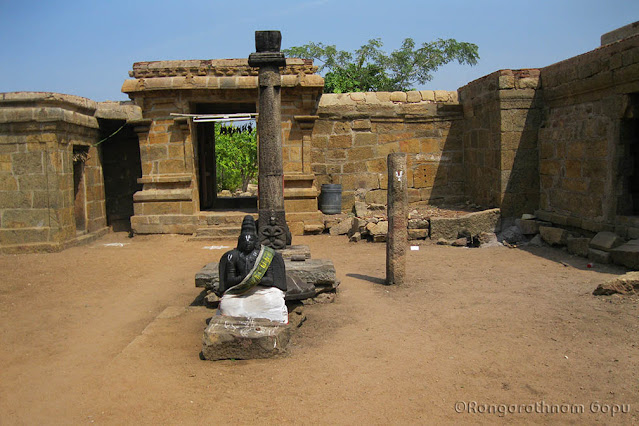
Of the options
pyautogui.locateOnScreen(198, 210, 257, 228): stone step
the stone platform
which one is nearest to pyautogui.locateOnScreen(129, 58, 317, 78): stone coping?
pyautogui.locateOnScreen(198, 210, 257, 228): stone step

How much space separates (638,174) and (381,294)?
4.53 m

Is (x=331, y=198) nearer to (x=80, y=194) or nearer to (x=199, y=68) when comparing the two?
(x=199, y=68)

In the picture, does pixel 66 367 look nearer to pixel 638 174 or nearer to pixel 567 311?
pixel 567 311

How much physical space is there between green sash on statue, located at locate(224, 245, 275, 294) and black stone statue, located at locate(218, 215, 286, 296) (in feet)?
0.16

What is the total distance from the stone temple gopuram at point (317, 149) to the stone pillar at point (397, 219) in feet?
11.0

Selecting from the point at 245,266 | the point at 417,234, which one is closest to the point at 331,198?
the point at 417,234

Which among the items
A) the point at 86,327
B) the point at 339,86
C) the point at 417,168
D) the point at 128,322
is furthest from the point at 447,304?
the point at 339,86

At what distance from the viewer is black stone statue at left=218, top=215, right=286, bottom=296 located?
502 centimetres

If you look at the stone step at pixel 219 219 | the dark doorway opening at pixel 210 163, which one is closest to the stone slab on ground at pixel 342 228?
the stone step at pixel 219 219

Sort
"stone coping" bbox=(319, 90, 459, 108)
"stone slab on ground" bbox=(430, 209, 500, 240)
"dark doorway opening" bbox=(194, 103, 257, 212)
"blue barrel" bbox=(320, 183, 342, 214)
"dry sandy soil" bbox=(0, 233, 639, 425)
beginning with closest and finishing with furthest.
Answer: "dry sandy soil" bbox=(0, 233, 639, 425) < "stone slab on ground" bbox=(430, 209, 500, 240) < "blue barrel" bbox=(320, 183, 342, 214) < "stone coping" bbox=(319, 90, 459, 108) < "dark doorway opening" bbox=(194, 103, 257, 212)

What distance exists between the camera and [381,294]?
22.2 feet

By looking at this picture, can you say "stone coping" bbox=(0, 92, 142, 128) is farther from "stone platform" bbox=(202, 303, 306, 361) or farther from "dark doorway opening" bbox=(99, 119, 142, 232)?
"stone platform" bbox=(202, 303, 306, 361)

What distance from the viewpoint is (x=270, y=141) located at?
24.9 feet

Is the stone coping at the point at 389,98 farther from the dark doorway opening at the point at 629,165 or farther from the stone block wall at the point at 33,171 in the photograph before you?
the stone block wall at the point at 33,171
